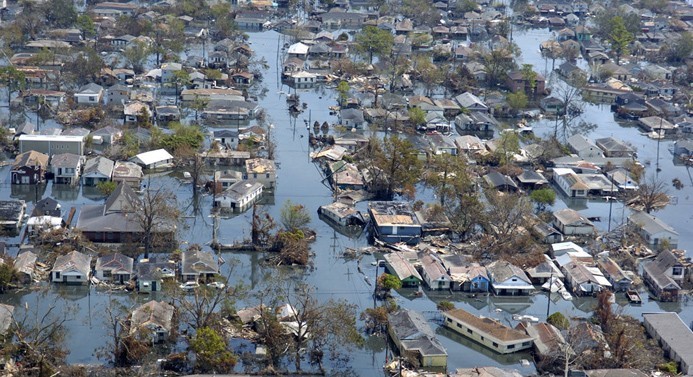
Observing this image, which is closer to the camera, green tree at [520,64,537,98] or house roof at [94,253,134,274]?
house roof at [94,253,134,274]

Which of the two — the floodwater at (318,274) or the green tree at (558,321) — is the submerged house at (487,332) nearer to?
the floodwater at (318,274)

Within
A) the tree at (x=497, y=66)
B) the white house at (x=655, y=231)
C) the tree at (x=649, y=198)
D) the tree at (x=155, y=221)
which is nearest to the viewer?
the tree at (x=155, y=221)

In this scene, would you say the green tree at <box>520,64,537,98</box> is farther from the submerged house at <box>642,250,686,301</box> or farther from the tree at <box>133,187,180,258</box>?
the tree at <box>133,187,180,258</box>

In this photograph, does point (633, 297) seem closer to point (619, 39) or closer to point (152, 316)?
point (152, 316)

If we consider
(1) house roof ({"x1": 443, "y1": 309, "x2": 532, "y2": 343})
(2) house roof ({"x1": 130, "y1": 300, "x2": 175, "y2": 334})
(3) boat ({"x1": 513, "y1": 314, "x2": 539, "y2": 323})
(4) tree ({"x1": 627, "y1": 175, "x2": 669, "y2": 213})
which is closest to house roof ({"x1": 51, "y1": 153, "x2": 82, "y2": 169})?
(2) house roof ({"x1": 130, "y1": 300, "x2": 175, "y2": 334})

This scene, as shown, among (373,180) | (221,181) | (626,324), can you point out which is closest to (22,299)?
(221,181)

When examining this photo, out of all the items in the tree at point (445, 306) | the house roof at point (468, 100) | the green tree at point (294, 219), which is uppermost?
the house roof at point (468, 100)

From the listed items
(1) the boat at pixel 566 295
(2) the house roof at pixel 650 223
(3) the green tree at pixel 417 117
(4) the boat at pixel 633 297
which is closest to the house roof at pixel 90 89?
(3) the green tree at pixel 417 117
